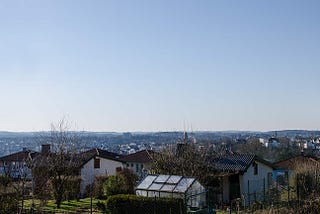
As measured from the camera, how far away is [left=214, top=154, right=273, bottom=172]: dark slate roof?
1256 inches

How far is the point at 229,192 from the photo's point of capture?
1244 inches

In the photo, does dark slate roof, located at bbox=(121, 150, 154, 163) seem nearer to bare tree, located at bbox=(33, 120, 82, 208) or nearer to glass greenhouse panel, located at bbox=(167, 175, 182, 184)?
bare tree, located at bbox=(33, 120, 82, 208)

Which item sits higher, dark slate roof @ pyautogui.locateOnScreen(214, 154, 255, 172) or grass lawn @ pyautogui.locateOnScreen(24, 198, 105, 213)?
dark slate roof @ pyautogui.locateOnScreen(214, 154, 255, 172)

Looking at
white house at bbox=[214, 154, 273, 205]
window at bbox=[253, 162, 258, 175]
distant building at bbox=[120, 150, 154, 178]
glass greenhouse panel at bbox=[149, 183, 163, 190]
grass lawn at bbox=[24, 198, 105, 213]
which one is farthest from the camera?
distant building at bbox=[120, 150, 154, 178]

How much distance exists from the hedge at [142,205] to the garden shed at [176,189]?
1.22 m

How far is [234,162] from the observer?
108ft

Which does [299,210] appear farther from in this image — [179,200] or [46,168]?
[46,168]

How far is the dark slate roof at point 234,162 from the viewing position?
31.9m

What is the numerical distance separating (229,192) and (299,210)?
17481 millimetres

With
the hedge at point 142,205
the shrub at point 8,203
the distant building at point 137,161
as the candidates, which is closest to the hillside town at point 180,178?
the hedge at point 142,205

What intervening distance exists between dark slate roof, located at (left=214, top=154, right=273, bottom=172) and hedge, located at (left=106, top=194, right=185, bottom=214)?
12.6m

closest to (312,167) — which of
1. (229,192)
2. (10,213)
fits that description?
(229,192)

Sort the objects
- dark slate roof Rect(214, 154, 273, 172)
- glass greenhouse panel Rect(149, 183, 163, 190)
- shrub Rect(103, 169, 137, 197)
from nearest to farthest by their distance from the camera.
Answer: glass greenhouse panel Rect(149, 183, 163, 190)
shrub Rect(103, 169, 137, 197)
dark slate roof Rect(214, 154, 273, 172)

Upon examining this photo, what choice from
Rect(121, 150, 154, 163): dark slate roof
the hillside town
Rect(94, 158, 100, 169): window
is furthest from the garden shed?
Rect(94, 158, 100, 169): window
